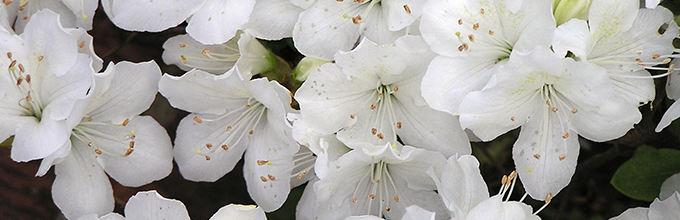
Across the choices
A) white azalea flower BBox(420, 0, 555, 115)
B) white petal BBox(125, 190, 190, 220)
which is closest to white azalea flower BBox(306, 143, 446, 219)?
white azalea flower BBox(420, 0, 555, 115)

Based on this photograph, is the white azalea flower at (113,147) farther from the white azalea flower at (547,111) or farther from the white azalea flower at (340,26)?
the white azalea flower at (547,111)

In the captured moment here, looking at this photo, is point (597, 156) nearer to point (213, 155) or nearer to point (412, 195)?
point (412, 195)


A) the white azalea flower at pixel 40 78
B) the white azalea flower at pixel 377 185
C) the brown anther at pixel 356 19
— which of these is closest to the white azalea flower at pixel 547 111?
the white azalea flower at pixel 377 185

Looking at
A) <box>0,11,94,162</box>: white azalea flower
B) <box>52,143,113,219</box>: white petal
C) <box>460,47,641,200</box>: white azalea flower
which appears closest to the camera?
<box>460,47,641,200</box>: white azalea flower

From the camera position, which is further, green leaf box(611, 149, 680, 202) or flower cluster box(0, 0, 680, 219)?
green leaf box(611, 149, 680, 202)

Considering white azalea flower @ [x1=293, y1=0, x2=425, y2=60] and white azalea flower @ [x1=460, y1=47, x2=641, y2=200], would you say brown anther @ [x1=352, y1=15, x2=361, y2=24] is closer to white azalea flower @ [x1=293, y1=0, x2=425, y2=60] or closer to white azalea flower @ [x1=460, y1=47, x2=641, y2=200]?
white azalea flower @ [x1=293, y1=0, x2=425, y2=60]

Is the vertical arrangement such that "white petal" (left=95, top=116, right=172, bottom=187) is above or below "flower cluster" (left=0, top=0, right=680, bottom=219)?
below
